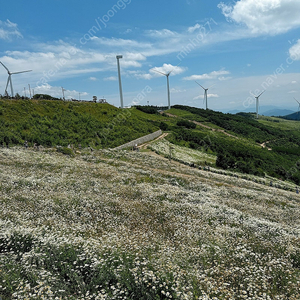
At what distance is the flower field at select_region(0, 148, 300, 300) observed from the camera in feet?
23.5

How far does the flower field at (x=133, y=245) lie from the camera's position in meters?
7.17

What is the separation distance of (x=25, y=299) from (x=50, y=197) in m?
10.9

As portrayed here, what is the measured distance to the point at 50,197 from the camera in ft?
52.9

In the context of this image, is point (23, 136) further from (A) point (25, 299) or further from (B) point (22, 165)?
(A) point (25, 299)

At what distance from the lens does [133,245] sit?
9406mm

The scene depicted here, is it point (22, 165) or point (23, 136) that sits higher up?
point (23, 136)

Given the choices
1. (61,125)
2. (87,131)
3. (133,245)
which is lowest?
(133,245)

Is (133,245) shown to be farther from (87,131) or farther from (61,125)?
(87,131)

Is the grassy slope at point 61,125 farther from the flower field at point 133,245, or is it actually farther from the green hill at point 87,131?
the flower field at point 133,245

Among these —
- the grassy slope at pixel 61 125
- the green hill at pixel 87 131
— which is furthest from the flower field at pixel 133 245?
the green hill at pixel 87 131

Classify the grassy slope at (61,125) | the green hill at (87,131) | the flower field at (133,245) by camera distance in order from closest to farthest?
the flower field at (133,245) → the grassy slope at (61,125) → the green hill at (87,131)

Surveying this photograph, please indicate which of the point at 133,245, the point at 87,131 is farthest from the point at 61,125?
the point at 133,245

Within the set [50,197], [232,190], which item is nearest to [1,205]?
[50,197]

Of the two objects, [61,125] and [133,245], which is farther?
[61,125]
